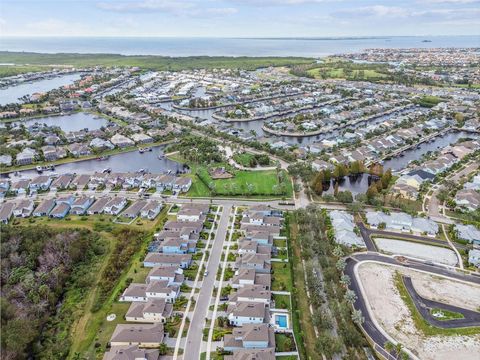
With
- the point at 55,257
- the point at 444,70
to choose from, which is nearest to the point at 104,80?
the point at 55,257

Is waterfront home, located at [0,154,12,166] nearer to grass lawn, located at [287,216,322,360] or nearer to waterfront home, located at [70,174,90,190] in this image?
waterfront home, located at [70,174,90,190]

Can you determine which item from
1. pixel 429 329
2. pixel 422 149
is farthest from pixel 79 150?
pixel 422 149

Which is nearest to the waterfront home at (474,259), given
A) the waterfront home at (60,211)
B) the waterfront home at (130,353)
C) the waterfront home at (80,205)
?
the waterfront home at (130,353)

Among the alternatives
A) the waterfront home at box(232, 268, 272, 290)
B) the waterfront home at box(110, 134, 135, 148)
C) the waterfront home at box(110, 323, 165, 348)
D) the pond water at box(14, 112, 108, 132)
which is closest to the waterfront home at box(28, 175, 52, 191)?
the waterfront home at box(110, 134, 135, 148)

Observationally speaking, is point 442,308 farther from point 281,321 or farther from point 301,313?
point 281,321

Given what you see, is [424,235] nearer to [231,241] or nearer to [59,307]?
[231,241]

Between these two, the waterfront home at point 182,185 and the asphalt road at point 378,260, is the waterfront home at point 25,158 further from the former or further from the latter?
the asphalt road at point 378,260
